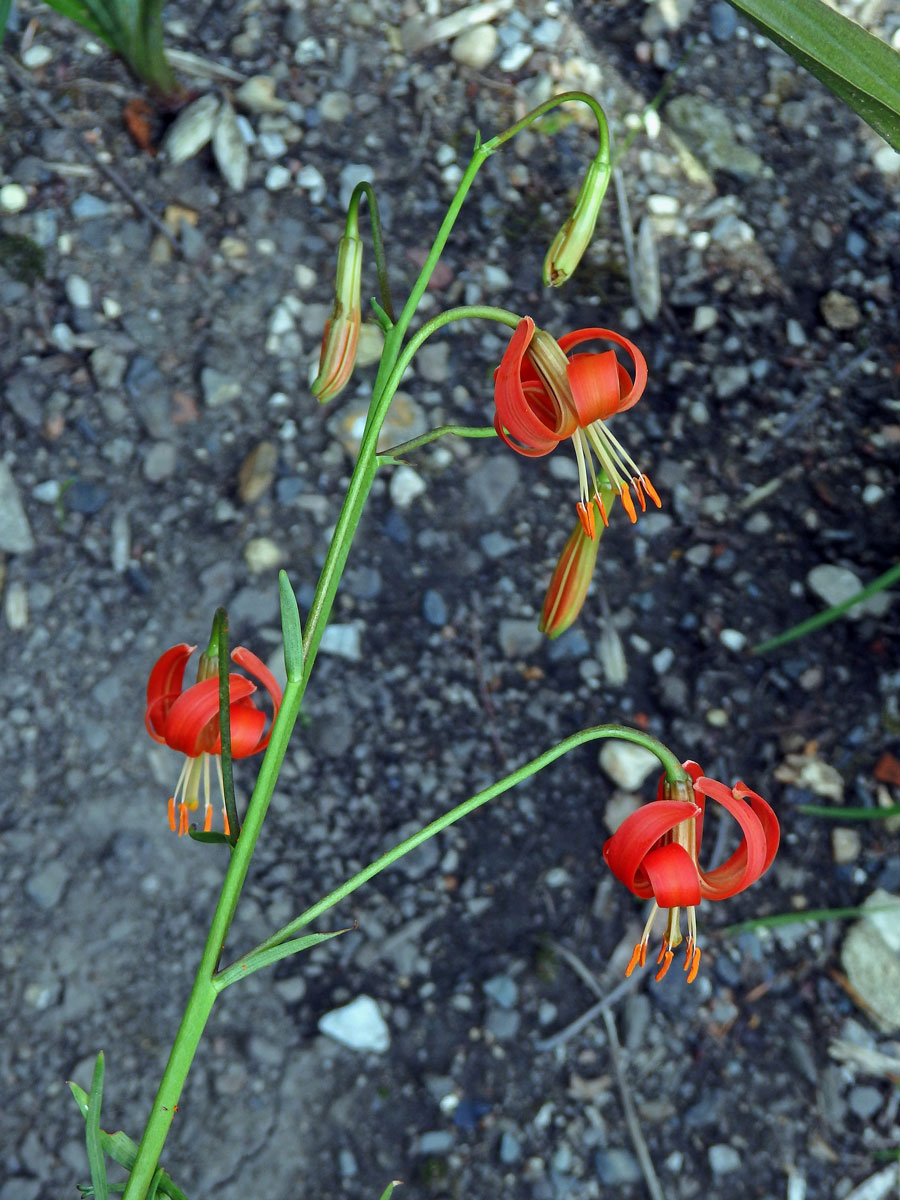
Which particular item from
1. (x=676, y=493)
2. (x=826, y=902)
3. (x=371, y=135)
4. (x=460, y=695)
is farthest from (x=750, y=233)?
(x=826, y=902)

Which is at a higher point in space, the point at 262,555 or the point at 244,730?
the point at 244,730

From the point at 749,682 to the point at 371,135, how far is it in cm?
110

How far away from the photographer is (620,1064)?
1435 millimetres

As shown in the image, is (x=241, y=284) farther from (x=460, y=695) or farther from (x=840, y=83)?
(x=840, y=83)

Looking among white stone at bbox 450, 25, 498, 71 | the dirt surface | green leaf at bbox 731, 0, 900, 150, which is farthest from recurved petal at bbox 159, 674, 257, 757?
white stone at bbox 450, 25, 498, 71

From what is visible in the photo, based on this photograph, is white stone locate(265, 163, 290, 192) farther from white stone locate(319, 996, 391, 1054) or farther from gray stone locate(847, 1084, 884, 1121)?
gray stone locate(847, 1084, 884, 1121)

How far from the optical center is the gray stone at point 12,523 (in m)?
1.53

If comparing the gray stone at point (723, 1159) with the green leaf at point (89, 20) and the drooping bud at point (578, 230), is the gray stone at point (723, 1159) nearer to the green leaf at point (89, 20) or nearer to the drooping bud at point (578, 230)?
the drooping bud at point (578, 230)

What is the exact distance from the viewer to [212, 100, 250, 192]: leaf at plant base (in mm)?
1678

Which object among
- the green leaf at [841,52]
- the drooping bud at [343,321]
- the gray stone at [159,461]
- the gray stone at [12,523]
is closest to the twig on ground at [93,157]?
the gray stone at [159,461]

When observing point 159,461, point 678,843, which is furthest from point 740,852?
point 159,461

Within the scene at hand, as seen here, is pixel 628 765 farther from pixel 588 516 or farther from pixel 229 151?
pixel 229 151

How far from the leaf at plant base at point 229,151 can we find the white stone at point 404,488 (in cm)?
55

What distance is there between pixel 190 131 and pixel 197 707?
1.20 meters
